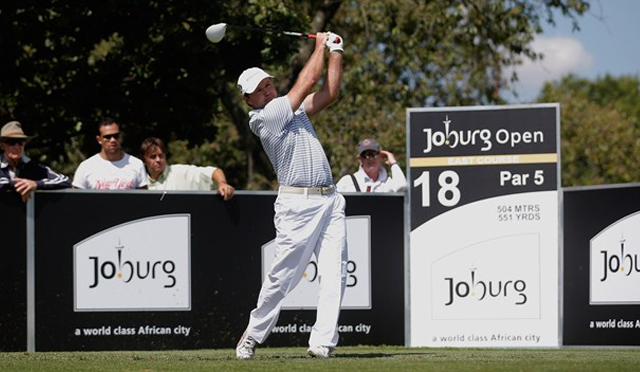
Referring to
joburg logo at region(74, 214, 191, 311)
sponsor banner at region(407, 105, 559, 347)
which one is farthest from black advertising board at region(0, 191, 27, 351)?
sponsor banner at region(407, 105, 559, 347)

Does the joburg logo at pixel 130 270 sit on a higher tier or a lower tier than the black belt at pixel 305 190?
lower

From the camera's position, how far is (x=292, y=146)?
903 centimetres

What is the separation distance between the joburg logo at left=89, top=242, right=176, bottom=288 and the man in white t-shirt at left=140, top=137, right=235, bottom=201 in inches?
30.8

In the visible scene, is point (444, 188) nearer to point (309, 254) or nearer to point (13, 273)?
point (309, 254)

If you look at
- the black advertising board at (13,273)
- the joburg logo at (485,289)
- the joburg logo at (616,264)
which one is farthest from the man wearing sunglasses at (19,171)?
the joburg logo at (616,264)

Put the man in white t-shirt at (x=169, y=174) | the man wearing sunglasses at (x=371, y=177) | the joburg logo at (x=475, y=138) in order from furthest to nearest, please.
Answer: the man wearing sunglasses at (x=371, y=177) → the joburg logo at (x=475, y=138) → the man in white t-shirt at (x=169, y=174)

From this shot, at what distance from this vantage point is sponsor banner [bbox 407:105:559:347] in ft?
40.2

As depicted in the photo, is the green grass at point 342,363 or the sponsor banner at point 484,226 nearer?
the green grass at point 342,363

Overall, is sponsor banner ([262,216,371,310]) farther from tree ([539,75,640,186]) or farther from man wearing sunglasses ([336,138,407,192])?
tree ([539,75,640,186])

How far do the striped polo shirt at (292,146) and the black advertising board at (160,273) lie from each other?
9.65ft

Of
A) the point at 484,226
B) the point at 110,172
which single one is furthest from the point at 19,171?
the point at 484,226

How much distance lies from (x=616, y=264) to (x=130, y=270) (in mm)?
4605

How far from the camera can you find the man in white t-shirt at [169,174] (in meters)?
12.1

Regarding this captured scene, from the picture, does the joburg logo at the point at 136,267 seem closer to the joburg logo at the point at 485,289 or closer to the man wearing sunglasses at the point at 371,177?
the man wearing sunglasses at the point at 371,177
